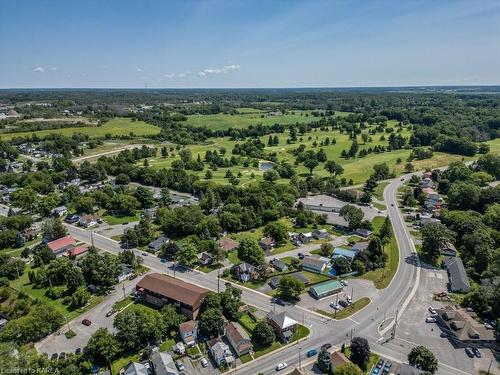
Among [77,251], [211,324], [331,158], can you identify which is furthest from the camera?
[331,158]

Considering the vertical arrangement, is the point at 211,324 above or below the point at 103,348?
below

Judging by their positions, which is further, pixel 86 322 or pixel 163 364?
pixel 86 322

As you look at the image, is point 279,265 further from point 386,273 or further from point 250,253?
point 386,273

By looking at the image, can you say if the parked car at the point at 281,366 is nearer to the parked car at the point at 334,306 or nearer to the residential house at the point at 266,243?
the parked car at the point at 334,306

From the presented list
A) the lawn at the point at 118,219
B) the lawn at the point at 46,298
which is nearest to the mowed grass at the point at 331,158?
the lawn at the point at 118,219

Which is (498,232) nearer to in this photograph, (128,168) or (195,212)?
(195,212)

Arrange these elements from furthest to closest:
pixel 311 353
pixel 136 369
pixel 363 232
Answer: pixel 363 232 < pixel 311 353 < pixel 136 369

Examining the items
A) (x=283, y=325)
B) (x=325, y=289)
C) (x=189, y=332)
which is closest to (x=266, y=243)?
(x=325, y=289)

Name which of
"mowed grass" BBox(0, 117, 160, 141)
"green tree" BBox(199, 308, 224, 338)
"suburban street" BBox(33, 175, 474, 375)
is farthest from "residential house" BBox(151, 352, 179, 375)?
"mowed grass" BBox(0, 117, 160, 141)
